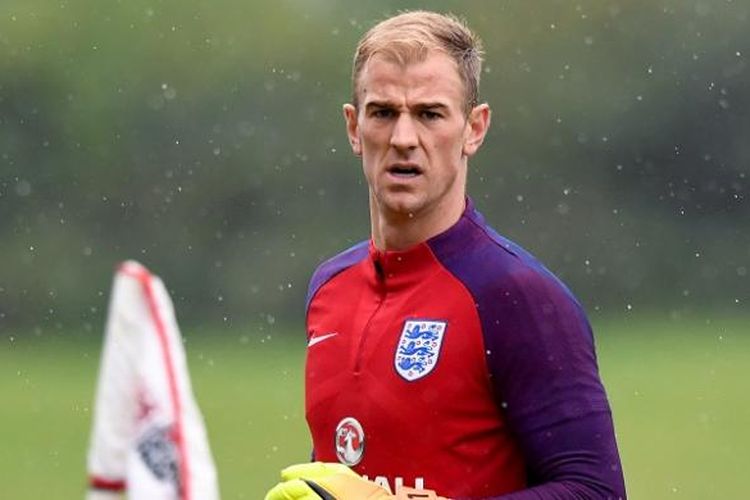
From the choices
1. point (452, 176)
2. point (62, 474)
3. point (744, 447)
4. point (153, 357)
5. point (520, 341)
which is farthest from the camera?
point (744, 447)

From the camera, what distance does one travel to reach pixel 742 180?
72.5 ft

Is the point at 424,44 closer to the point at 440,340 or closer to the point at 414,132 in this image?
the point at 414,132

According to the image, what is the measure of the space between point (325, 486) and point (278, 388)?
18.4 m

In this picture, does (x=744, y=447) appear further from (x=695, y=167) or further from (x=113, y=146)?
(x=113, y=146)

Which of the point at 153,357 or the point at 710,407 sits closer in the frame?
the point at 153,357

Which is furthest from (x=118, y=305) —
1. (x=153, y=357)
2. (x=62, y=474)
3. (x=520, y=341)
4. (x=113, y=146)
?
(x=113, y=146)

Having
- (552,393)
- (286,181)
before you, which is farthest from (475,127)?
(286,181)

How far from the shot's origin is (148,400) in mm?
2533

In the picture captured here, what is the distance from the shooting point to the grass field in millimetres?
20156

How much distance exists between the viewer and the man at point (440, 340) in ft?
13.2

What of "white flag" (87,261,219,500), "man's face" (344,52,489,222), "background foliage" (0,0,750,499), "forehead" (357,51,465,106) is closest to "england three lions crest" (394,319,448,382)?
"man's face" (344,52,489,222)

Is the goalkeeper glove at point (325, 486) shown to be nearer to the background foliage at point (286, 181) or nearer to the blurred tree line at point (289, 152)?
the background foliage at point (286, 181)

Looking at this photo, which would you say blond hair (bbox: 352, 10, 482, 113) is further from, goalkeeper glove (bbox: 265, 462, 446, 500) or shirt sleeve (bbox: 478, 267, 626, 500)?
goalkeeper glove (bbox: 265, 462, 446, 500)

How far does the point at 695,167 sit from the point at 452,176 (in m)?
17.8
